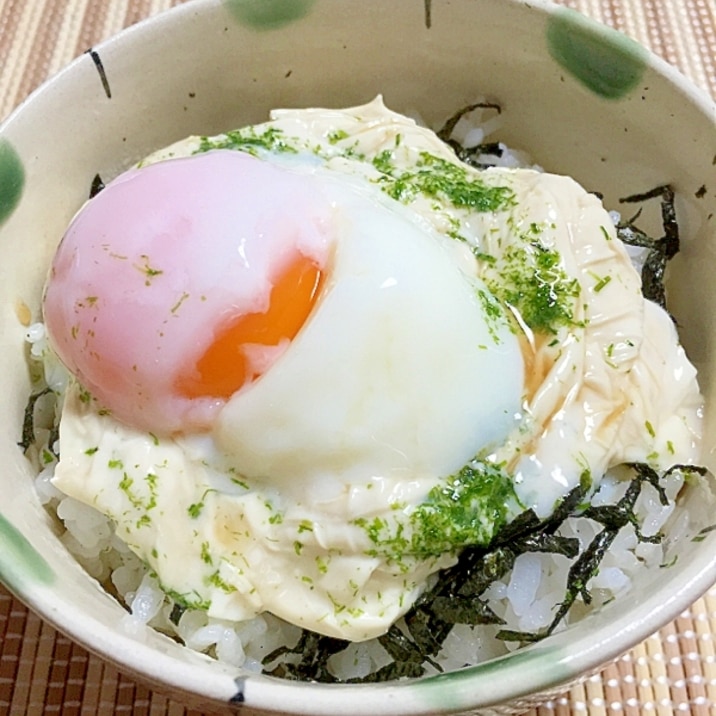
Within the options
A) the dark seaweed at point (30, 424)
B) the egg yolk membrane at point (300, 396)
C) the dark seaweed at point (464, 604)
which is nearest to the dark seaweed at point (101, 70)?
the egg yolk membrane at point (300, 396)

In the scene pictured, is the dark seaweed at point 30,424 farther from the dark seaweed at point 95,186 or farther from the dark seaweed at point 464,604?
the dark seaweed at point 464,604

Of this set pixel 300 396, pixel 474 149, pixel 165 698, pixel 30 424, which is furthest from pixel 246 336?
pixel 474 149

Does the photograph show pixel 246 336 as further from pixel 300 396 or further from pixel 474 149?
pixel 474 149

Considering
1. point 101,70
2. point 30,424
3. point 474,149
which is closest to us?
point 30,424

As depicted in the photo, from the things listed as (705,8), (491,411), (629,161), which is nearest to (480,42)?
(629,161)

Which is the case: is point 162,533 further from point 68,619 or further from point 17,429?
point 17,429

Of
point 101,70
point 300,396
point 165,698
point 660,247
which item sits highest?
point 101,70

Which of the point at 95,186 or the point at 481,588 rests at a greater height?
the point at 95,186

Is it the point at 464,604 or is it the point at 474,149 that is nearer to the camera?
the point at 464,604
